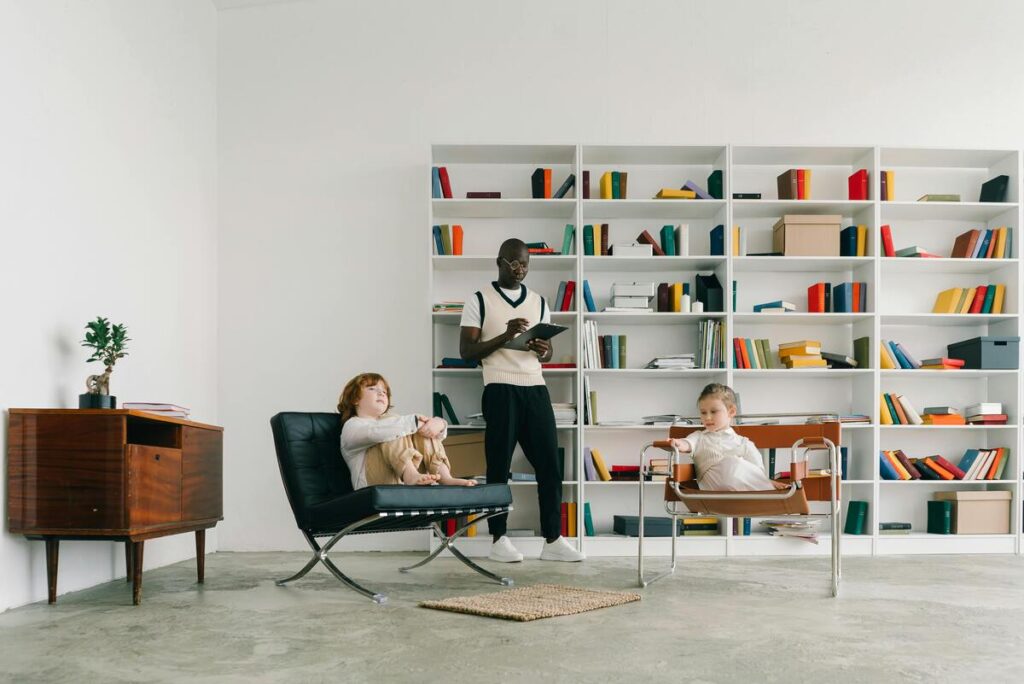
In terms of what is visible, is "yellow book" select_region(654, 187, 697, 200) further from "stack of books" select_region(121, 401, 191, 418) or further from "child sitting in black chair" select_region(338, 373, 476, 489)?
"stack of books" select_region(121, 401, 191, 418)

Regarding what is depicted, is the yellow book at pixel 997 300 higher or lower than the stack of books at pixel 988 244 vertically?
lower

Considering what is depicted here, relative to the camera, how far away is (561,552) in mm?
5422

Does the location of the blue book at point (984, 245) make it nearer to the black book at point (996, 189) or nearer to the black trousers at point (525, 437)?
the black book at point (996, 189)

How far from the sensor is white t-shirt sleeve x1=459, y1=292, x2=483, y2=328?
5.37 m

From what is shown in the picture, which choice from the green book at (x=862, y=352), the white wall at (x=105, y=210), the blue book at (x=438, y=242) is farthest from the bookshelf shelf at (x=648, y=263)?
the white wall at (x=105, y=210)

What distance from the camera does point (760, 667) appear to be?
2830mm

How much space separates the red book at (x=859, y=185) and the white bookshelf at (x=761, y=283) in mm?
60

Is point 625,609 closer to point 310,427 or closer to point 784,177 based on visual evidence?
point 310,427

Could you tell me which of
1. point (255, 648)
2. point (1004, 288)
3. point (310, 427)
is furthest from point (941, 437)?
point (255, 648)

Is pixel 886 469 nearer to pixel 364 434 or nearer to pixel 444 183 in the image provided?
pixel 444 183

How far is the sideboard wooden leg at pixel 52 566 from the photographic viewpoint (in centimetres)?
390

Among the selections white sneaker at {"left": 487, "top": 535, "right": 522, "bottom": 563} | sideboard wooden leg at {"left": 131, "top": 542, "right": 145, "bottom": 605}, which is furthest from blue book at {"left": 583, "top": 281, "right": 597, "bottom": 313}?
sideboard wooden leg at {"left": 131, "top": 542, "right": 145, "bottom": 605}

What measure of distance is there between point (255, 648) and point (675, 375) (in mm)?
3740

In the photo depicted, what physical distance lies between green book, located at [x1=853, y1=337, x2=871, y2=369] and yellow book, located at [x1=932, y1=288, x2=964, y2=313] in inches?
21.9
